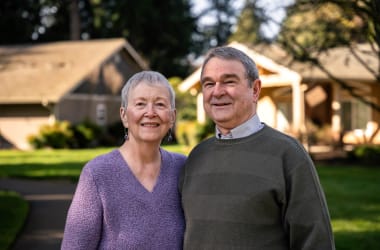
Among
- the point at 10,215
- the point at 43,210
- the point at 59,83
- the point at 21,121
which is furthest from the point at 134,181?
the point at 21,121

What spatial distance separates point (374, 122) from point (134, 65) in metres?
15.6

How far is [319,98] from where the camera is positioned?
25297mm

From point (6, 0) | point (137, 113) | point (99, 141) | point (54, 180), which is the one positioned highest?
point (6, 0)

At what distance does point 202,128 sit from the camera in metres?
24.9

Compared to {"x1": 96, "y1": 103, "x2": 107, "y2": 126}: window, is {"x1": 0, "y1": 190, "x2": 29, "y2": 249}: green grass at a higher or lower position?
higher

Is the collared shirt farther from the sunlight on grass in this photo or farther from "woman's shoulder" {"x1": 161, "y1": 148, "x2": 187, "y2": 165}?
the sunlight on grass

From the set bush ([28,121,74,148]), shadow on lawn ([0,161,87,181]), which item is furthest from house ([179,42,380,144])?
shadow on lawn ([0,161,87,181])

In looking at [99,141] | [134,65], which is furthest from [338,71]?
[134,65]

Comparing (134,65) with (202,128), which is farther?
(134,65)

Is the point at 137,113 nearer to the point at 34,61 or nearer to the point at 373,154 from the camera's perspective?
the point at 373,154

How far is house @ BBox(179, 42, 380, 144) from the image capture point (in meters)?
21.5

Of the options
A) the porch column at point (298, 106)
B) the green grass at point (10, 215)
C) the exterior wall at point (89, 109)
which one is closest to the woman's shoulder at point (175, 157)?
the green grass at point (10, 215)

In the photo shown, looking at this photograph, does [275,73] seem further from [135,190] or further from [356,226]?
[135,190]

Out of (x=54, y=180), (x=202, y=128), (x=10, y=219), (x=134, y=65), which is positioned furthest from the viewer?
(x=134, y=65)
